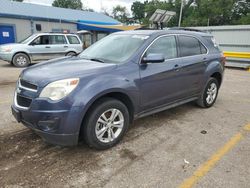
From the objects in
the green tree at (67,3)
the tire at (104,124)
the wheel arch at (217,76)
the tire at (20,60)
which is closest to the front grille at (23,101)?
the tire at (104,124)

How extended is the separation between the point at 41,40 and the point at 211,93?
9.31 metres

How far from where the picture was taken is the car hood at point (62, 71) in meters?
3.04

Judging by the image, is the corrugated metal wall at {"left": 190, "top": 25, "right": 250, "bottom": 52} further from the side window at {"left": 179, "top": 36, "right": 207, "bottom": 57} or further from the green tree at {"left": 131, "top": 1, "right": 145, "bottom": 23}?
the green tree at {"left": 131, "top": 1, "right": 145, "bottom": 23}

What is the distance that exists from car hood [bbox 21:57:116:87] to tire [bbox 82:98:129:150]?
45cm

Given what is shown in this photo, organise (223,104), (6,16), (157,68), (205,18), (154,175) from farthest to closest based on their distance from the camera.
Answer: (205,18) < (6,16) < (223,104) < (157,68) < (154,175)

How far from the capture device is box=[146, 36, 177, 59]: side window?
3994 millimetres

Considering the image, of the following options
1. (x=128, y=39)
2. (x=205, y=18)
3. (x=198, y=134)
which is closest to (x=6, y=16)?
(x=128, y=39)

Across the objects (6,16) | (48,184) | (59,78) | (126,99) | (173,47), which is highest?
(6,16)

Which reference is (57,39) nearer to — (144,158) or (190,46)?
(190,46)

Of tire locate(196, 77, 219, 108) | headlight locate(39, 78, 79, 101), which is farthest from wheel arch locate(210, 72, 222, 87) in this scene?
headlight locate(39, 78, 79, 101)

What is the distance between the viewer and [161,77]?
3.99m

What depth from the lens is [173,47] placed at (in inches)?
172

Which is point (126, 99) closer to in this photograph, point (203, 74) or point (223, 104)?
point (203, 74)

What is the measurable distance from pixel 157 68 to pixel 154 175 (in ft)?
5.84
